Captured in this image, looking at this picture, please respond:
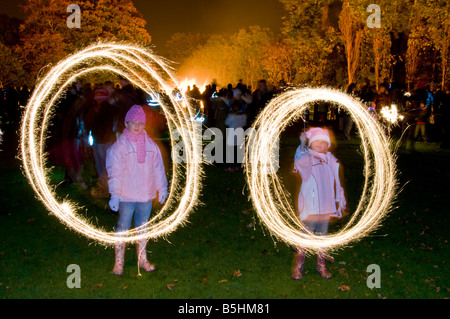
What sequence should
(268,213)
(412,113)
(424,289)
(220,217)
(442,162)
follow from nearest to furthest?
1. (424,289)
2. (268,213)
3. (220,217)
4. (442,162)
5. (412,113)

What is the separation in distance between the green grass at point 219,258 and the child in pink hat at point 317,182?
837 millimetres

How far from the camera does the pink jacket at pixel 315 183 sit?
234 inches

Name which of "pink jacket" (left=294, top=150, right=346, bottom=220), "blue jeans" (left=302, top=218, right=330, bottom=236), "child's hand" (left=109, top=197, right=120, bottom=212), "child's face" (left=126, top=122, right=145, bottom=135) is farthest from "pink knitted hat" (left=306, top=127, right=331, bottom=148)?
"child's hand" (left=109, top=197, right=120, bottom=212)

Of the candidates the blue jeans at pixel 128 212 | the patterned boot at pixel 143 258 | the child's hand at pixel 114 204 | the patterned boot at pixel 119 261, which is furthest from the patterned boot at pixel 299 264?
the child's hand at pixel 114 204

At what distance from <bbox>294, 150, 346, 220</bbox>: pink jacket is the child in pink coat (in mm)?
1734

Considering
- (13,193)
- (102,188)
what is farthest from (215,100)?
(13,193)

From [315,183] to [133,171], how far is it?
2195 millimetres

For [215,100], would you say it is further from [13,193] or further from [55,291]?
[55,291]

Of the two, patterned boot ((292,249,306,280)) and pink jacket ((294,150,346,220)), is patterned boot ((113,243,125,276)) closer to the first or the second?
patterned boot ((292,249,306,280))

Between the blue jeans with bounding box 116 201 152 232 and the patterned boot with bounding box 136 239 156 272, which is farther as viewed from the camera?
the patterned boot with bounding box 136 239 156 272

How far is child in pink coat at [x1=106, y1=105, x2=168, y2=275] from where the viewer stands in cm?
598

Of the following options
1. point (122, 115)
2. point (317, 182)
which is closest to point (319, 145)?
point (317, 182)
